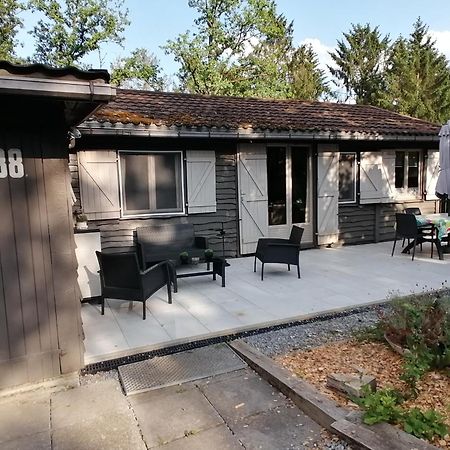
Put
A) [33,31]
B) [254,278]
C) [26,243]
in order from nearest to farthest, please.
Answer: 1. [26,243]
2. [254,278]
3. [33,31]

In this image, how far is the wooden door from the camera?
23.9ft

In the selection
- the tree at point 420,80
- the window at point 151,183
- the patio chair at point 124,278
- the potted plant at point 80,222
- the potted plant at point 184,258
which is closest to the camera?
the patio chair at point 124,278

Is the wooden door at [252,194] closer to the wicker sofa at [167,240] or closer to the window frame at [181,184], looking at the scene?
the window frame at [181,184]

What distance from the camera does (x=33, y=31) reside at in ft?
59.1

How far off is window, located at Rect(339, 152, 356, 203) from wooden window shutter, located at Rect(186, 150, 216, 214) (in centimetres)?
323

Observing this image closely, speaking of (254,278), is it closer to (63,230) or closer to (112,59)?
(63,230)

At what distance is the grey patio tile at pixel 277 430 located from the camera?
2.07 m

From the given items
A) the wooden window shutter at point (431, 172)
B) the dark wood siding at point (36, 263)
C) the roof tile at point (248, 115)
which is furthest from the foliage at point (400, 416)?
the wooden window shutter at point (431, 172)

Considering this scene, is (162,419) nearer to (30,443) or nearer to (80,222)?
(30,443)

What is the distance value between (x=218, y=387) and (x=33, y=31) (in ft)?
68.4

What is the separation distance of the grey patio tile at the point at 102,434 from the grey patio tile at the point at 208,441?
0.20 m

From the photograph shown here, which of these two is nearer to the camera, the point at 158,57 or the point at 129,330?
the point at 129,330

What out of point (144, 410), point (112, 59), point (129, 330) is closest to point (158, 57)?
point (112, 59)

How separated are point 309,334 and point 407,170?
23.5ft
